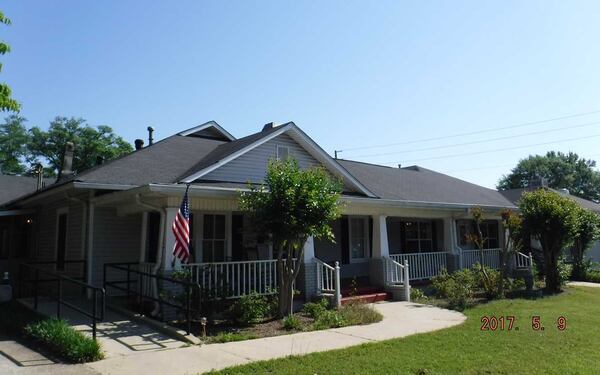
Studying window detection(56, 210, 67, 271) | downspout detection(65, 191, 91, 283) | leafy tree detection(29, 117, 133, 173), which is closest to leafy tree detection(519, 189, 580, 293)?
downspout detection(65, 191, 91, 283)

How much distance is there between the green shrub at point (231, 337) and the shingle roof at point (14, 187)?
42.7 feet

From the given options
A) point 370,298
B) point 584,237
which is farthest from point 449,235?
point 584,237

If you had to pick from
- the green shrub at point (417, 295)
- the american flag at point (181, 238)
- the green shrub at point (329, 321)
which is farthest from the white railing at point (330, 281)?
the american flag at point (181, 238)

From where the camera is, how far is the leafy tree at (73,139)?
43969mm

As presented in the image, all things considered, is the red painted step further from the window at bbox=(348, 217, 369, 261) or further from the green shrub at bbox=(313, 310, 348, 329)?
the window at bbox=(348, 217, 369, 261)

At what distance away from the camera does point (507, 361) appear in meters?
7.07

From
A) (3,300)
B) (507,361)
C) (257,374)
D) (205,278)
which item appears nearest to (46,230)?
(3,300)

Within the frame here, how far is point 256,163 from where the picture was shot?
44.7 ft

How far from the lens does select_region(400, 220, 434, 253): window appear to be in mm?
18031

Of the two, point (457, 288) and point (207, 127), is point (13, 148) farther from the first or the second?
point (457, 288)

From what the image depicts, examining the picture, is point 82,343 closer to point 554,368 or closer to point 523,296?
point 554,368

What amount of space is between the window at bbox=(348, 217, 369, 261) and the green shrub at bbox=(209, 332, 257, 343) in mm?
7628

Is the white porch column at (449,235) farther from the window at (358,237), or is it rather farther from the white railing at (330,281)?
the white railing at (330,281)

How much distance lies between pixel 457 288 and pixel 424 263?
2.89m
